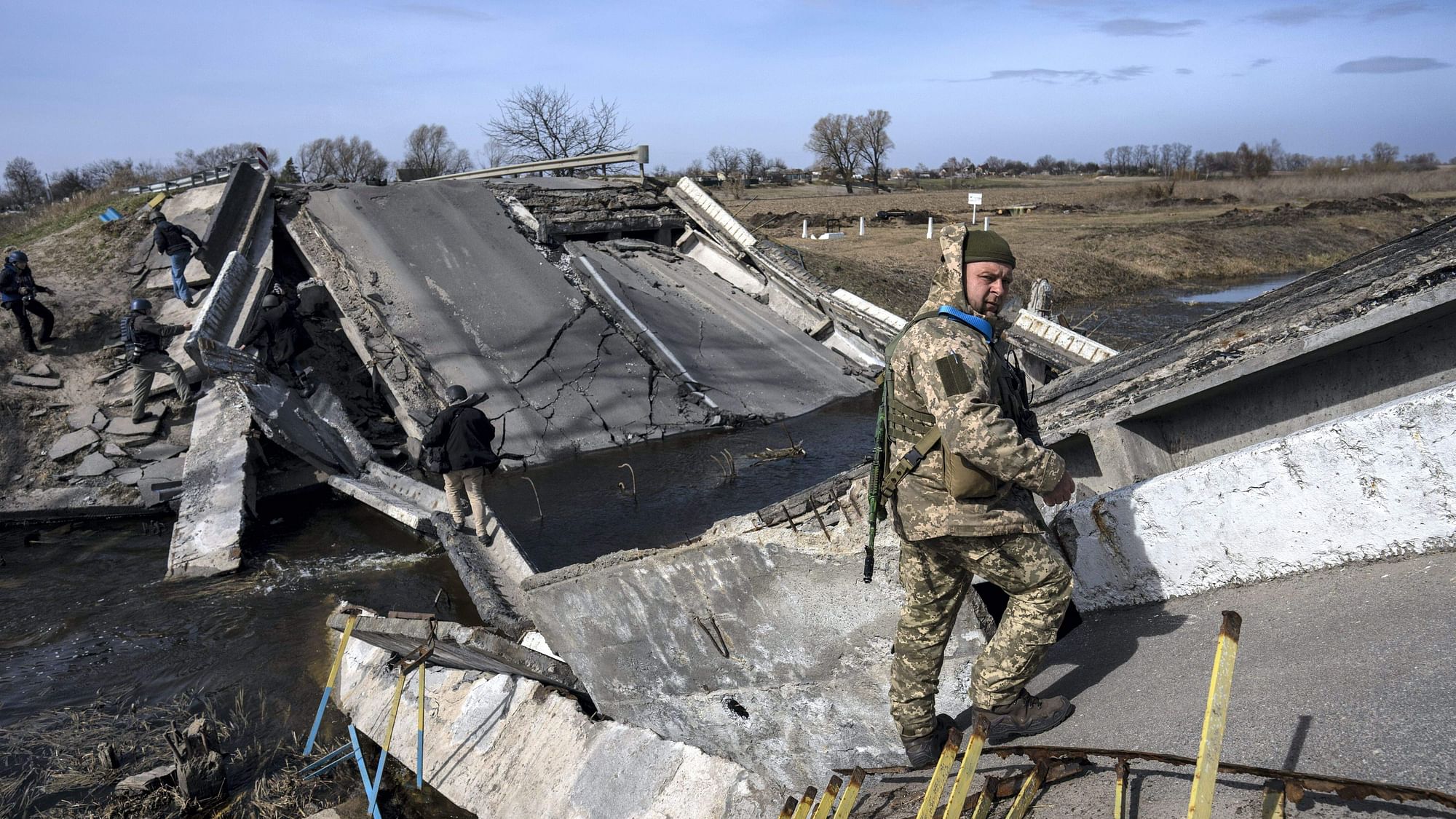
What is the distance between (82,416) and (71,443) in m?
0.49

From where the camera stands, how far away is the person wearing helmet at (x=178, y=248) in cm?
1095

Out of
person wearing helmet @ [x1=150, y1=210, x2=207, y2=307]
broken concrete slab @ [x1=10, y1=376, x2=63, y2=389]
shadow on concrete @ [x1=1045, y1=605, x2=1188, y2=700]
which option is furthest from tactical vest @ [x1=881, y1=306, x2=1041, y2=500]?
person wearing helmet @ [x1=150, y1=210, x2=207, y2=307]

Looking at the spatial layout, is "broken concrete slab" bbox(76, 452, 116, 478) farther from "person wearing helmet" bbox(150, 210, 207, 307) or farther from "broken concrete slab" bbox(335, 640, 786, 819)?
"broken concrete slab" bbox(335, 640, 786, 819)

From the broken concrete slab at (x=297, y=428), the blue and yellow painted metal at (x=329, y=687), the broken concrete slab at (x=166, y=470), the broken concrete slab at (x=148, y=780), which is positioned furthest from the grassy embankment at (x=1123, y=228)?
the broken concrete slab at (x=148, y=780)

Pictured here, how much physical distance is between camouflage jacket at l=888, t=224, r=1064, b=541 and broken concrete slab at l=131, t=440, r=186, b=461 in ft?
28.4

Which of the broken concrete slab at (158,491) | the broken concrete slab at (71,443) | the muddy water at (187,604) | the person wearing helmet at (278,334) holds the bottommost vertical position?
the muddy water at (187,604)

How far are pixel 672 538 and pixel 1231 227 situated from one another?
30078 millimetres

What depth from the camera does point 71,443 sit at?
9352 millimetres

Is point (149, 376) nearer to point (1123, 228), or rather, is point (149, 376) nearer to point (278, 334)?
point (278, 334)

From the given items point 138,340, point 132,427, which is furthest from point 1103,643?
point 132,427

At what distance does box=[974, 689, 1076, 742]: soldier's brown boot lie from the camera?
3119mm

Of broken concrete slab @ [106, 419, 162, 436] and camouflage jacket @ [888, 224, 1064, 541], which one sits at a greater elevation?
camouflage jacket @ [888, 224, 1064, 541]

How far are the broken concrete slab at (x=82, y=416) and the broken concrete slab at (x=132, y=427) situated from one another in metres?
0.26

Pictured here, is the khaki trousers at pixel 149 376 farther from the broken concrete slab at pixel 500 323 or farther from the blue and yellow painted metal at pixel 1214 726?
the blue and yellow painted metal at pixel 1214 726
